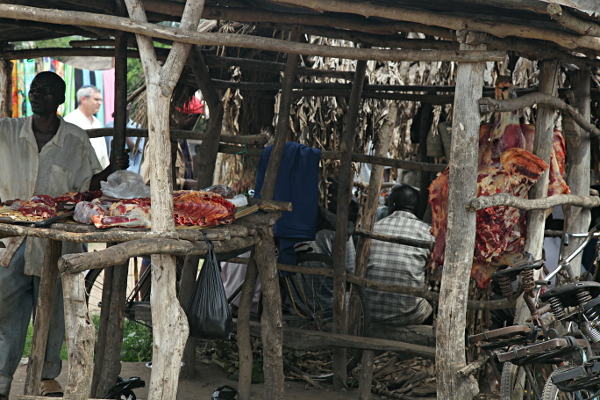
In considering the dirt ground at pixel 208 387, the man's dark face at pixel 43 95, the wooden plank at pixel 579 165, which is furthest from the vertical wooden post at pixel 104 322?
the wooden plank at pixel 579 165

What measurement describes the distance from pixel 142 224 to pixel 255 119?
11.8ft

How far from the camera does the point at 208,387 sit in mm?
5484

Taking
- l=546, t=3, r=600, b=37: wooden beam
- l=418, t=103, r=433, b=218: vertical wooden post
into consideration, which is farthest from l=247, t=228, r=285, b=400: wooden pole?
l=418, t=103, r=433, b=218: vertical wooden post

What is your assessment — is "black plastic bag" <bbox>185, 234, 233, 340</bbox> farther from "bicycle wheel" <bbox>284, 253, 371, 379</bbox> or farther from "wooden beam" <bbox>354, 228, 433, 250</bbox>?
"bicycle wheel" <bbox>284, 253, 371, 379</bbox>

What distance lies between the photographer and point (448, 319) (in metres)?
3.69

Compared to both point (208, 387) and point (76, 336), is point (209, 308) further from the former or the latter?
point (208, 387)

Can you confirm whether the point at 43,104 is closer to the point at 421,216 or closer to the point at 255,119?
the point at 255,119

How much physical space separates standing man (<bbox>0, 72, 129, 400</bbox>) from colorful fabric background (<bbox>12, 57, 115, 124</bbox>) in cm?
612

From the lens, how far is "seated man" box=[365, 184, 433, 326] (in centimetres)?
563

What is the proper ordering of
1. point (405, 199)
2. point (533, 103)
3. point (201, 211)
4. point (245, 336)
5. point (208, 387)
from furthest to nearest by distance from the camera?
point (405, 199), point (208, 387), point (245, 336), point (533, 103), point (201, 211)

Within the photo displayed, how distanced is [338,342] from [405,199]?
1.80 m

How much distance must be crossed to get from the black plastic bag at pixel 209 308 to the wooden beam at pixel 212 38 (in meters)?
1.20

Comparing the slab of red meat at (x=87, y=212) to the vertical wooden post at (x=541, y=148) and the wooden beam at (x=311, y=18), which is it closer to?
the wooden beam at (x=311, y=18)

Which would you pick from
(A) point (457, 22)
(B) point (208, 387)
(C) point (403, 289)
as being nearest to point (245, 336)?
(B) point (208, 387)
